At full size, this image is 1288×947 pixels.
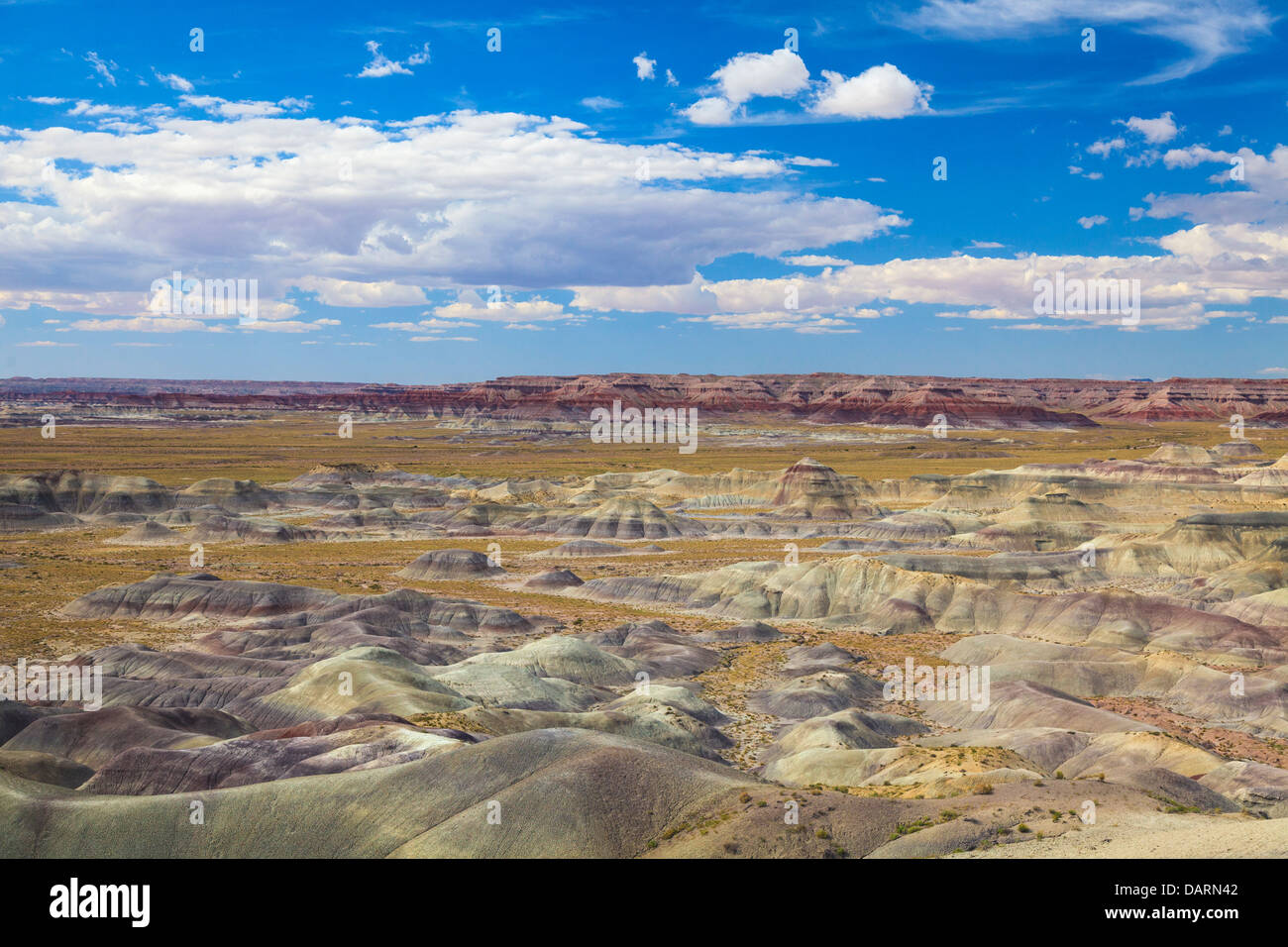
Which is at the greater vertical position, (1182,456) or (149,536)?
(1182,456)

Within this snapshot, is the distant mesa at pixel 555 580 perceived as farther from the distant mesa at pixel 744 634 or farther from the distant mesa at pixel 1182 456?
the distant mesa at pixel 1182 456

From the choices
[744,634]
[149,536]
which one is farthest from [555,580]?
[149,536]

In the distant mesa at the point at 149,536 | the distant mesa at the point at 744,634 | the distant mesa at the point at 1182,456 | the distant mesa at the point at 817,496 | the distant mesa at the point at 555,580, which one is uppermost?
the distant mesa at the point at 1182,456

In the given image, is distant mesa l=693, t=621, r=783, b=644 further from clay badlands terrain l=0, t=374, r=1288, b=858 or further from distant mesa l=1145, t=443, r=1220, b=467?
distant mesa l=1145, t=443, r=1220, b=467

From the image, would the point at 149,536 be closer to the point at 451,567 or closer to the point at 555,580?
the point at 451,567

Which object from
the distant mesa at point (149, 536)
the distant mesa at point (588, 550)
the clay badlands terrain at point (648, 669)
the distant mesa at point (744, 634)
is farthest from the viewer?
the distant mesa at point (149, 536)

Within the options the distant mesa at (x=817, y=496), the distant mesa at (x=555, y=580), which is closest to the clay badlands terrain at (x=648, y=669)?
the distant mesa at (x=555, y=580)

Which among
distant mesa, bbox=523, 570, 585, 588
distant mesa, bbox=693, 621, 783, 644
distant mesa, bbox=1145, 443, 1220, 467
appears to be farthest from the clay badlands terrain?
distant mesa, bbox=1145, 443, 1220, 467

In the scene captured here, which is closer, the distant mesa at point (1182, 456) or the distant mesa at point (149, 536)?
the distant mesa at point (149, 536)
